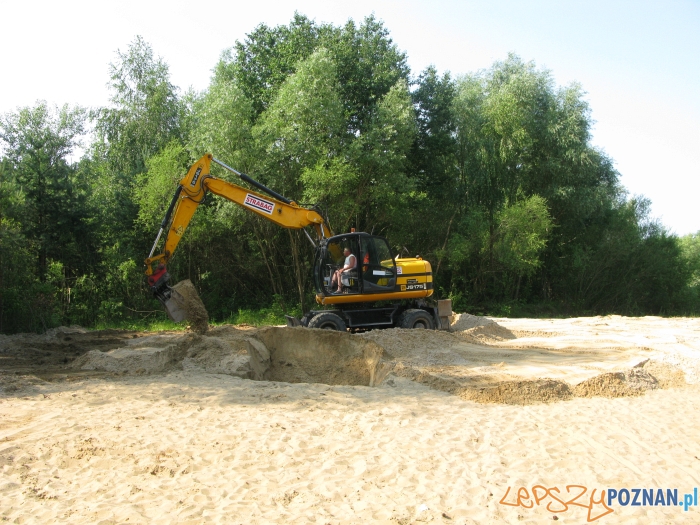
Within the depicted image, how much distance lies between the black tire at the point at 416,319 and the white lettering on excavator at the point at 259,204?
369cm

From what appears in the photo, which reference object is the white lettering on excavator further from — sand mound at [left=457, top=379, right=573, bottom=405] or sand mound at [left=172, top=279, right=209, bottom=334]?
sand mound at [left=457, top=379, right=573, bottom=405]

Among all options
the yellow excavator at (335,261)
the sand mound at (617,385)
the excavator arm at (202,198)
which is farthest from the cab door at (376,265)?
the sand mound at (617,385)

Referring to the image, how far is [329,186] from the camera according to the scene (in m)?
18.0

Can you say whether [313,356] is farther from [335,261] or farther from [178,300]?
[178,300]

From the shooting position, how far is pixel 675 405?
24.5 feet

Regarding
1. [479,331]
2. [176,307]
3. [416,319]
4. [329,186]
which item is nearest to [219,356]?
[176,307]

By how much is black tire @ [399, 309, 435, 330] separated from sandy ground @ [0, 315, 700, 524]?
268 cm

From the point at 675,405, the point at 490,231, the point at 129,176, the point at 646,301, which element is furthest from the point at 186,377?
the point at 646,301

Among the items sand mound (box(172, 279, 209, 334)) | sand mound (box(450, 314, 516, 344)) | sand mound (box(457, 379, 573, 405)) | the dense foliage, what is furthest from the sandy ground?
the dense foliage

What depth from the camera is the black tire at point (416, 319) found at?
1286 cm

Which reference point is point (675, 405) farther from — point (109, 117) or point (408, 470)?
point (109, 117)

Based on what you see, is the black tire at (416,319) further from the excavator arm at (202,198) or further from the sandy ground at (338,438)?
the sandy ground at (338,438)

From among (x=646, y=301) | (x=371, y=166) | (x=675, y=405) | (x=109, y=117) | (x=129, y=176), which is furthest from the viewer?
(x=646, y=301)

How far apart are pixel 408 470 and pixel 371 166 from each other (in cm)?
1519
